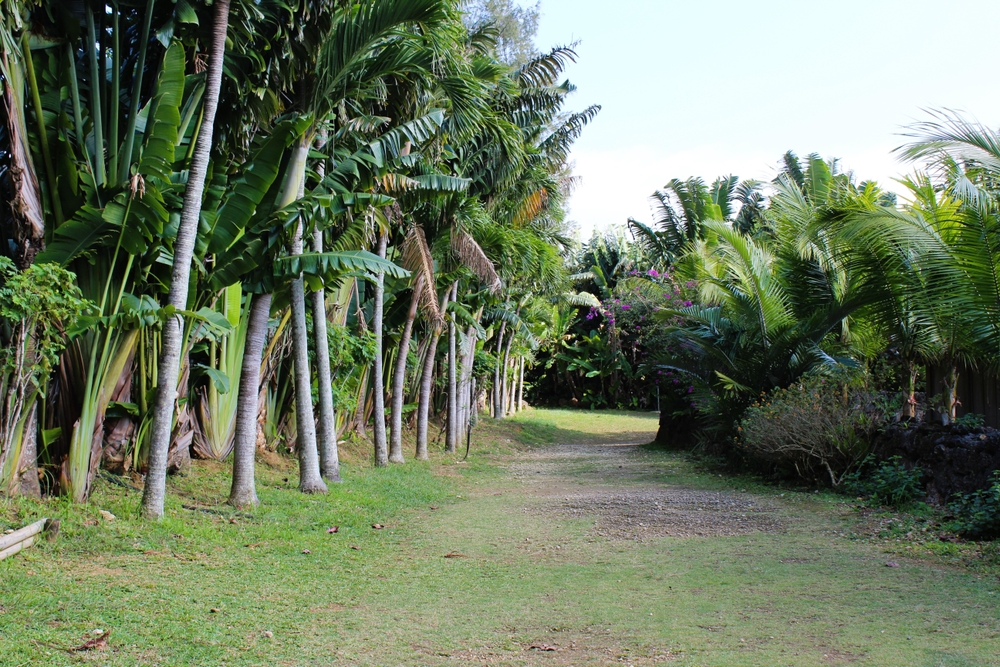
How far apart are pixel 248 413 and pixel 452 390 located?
9661 mm

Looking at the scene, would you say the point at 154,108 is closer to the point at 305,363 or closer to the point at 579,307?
the point at 305,363

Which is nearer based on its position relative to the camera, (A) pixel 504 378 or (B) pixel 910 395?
(B) pixel 910 395

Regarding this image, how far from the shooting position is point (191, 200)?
822 centimetres

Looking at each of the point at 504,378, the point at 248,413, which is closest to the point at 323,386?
the point at 248,413

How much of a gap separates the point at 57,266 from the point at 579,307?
36.0 meters

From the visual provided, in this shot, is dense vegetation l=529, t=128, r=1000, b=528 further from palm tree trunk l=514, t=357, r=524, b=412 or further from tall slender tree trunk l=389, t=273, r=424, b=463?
palm tree trunk l=514, t=357, r=524, b=412

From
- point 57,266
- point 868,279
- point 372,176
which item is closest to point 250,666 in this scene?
point 57,266

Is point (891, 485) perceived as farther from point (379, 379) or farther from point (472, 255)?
point (379, 379)

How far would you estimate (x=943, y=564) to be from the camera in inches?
292

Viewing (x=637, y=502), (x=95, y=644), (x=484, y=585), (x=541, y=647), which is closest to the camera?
(x=95, y=644)

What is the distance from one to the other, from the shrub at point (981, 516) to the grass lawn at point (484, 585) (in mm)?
383

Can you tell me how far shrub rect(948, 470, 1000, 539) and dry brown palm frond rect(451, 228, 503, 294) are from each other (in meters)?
8.63

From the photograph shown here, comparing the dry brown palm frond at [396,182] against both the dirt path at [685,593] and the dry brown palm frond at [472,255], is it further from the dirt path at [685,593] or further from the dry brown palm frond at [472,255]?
the dirt path at [685,593]

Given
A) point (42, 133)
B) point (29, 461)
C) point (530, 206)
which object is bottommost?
point (29, 461)
